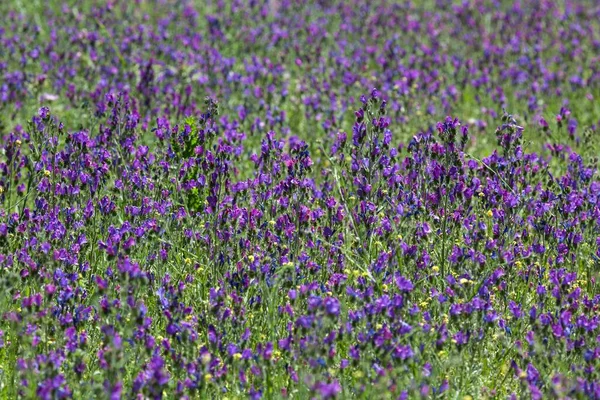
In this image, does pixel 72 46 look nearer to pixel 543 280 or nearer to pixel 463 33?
pixel 463 33

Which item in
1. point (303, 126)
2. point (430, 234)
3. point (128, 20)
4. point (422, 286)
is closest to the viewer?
point (422, 286)

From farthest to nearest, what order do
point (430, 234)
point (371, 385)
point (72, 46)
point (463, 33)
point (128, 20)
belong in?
point (463, 33) < point (128, 20) < point (72, 46) < point (430, 234) < point (371, 385)

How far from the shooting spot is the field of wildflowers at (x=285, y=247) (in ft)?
12.5

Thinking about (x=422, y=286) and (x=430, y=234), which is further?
(x=430, y=234)

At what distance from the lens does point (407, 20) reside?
1159 cm

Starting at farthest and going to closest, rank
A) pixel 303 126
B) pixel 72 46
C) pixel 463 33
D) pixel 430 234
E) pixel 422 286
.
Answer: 1. pixel 463 33
2. pixel 72 46
3. pixel 303 126
4. pixel 430 234
5. pixel 422 286

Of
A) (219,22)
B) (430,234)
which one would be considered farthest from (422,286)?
(219,22)

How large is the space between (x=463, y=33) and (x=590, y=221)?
6332 millimetres

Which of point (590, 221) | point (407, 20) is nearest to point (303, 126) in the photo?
point (590, 221)

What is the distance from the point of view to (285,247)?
4.78m

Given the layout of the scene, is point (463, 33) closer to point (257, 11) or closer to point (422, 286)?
point (257, 11)

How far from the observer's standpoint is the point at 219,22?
414 inches

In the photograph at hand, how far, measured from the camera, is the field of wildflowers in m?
3.80

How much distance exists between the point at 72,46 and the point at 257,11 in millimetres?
2841
